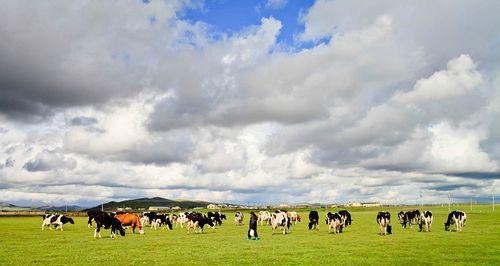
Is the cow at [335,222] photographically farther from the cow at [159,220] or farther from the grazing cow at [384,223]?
the cow at [159,220]

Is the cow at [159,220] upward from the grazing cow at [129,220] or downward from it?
downward

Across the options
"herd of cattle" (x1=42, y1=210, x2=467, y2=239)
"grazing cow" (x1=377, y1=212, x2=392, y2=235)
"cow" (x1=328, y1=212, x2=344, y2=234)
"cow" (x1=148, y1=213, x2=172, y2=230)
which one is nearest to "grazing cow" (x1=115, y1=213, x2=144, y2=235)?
"herd of cattle" (x1=42, y1=210, x2=467, y2=239)

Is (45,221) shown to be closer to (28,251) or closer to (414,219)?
(28,251)

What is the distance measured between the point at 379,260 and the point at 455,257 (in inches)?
168

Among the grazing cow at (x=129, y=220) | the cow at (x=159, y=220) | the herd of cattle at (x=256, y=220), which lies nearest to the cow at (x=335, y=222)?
the herd of cattle at (x=256, y=220)

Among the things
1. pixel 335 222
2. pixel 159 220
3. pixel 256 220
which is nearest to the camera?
pixel 256 220

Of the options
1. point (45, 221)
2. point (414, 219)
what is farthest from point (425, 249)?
point (45, 221)

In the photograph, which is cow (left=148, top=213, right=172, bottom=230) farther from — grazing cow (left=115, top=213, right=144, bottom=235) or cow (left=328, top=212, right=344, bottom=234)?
cow (left=328, top=212, right=344, bottom=234)

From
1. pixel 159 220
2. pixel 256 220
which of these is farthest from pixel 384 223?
pixel 159 220

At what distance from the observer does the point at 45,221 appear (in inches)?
2215

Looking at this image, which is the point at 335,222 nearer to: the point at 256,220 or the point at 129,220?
the point at 256,220

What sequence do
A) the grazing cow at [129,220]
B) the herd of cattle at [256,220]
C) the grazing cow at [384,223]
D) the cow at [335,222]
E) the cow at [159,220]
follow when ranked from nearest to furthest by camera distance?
the herd of cattle at [256,220] < the grazing cow at [384,223] < the cow at [335,222] < the grazing cow at [129,220] < the cow at [159,220]

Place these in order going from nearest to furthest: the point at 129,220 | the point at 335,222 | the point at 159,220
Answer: the point at 335,222 < the point at 129,220 < the point at 159,220

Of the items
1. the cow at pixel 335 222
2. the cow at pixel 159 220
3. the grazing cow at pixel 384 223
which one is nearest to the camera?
the grazing cow at pixel 384 223
